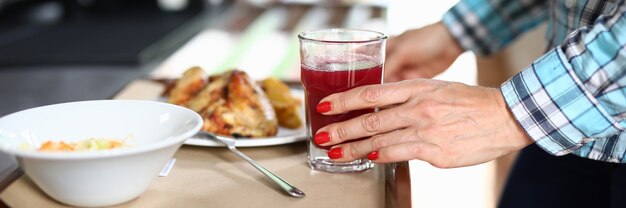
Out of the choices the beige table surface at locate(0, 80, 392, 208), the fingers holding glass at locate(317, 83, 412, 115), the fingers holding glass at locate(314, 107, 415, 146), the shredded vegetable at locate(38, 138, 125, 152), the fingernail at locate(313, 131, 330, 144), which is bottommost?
the beige table surface at locate(0, 80, 392, 208)

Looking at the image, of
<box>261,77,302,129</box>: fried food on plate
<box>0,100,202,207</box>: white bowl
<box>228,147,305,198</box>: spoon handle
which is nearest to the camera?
<box>0,100,202,207</box>: white bowl

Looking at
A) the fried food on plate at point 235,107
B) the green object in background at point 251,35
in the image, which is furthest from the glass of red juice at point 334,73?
the green object in background at point 251,35

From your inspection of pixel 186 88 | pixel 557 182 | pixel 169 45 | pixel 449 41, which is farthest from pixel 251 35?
pixel 557 182

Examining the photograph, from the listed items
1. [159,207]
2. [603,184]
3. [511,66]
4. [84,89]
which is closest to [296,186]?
[159,207]

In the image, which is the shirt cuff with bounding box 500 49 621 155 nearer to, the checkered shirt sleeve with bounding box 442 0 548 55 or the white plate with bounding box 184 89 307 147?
the white plate with bounding box 184 89 307 147

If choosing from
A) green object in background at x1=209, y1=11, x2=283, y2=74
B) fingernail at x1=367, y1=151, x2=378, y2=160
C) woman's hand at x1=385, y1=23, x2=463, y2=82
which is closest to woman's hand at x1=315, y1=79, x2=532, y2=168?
fingernail at x1=367, y1=151, x2=378, y2=160

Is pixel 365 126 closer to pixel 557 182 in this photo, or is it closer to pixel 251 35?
pixel 557 182

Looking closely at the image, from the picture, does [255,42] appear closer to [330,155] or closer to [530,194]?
[530,194]
